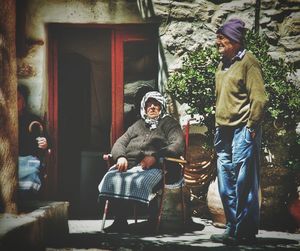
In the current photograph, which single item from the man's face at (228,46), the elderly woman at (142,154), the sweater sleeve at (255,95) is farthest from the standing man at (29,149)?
the sweater sleeve at (255,95)

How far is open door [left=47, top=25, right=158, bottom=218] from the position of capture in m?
6.59

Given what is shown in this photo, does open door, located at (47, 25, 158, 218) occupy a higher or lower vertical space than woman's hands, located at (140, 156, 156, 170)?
higher

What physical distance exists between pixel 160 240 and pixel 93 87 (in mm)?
2299

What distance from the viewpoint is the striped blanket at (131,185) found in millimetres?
5355

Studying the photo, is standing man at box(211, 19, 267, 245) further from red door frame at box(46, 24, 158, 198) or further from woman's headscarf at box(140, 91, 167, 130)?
red door frame at box(46, 24, 158, 198)

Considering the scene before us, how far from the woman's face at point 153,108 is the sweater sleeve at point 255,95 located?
128cm

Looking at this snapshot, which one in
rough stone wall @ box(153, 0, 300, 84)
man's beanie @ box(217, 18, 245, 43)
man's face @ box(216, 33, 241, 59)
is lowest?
man's face @ box(216, 33, 241, 59)

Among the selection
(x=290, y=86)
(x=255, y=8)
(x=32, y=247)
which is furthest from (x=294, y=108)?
(x=32, y=247)

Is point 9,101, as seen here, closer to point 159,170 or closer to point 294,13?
point 159,170

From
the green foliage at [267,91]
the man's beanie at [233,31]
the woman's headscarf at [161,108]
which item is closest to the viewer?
the man's beanie at [233,31]

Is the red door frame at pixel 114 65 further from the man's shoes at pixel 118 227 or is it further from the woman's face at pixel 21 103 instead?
the man's shoes at pixel 118 227

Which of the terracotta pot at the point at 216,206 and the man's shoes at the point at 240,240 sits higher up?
the terracotta pot at the point at 216,206

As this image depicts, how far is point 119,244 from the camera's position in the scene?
16.0 ft

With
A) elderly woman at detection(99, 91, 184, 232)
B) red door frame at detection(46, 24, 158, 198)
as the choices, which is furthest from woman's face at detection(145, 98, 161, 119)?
red door frame at detection(46, 24, 158, 198)
